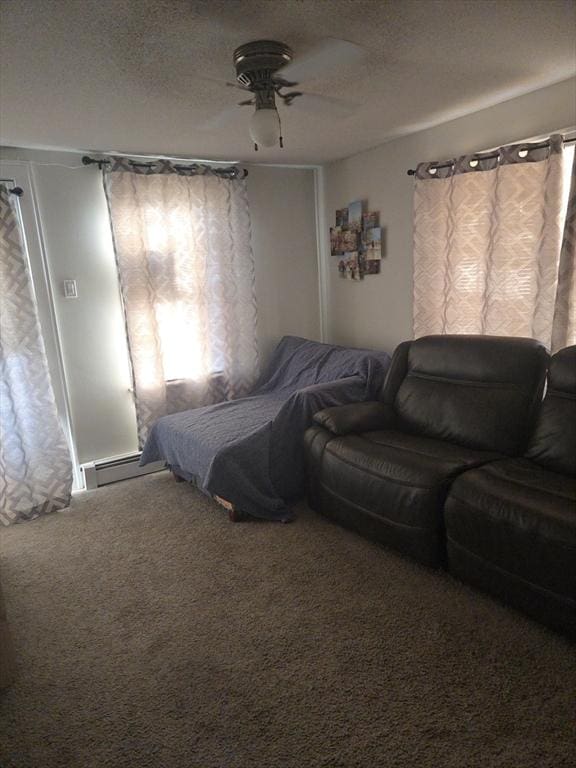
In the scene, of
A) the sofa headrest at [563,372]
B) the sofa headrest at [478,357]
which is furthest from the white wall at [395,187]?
the sofa headrest at [563,372]

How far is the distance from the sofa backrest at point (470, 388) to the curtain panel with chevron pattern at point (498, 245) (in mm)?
311

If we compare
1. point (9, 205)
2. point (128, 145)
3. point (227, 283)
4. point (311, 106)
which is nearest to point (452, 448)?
point (311, 106)

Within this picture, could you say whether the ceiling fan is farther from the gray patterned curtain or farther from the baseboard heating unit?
the baseboard heating unit

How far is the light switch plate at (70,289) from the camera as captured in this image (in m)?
3.45

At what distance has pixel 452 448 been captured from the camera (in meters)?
2.62

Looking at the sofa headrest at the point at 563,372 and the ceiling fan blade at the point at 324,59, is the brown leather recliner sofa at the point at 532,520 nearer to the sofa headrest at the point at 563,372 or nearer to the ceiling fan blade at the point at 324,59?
the sofa headrest at the point at 563,372

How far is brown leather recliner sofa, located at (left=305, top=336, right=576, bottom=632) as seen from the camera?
6.89 ft

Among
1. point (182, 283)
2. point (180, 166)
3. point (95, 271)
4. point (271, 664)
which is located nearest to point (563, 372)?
point (271, 664)

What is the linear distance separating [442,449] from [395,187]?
208 cm

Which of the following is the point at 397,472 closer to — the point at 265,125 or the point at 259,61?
the point at 265,125

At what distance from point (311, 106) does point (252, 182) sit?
1.56 metres

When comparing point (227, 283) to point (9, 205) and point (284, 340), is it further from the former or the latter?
point (9, 205)

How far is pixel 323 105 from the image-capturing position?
2.56m

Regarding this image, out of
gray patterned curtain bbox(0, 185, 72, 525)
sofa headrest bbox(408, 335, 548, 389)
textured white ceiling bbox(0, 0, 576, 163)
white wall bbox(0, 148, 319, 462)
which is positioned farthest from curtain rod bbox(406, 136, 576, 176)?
gray patterned curtain bbox(0, 185, 72, 525)
